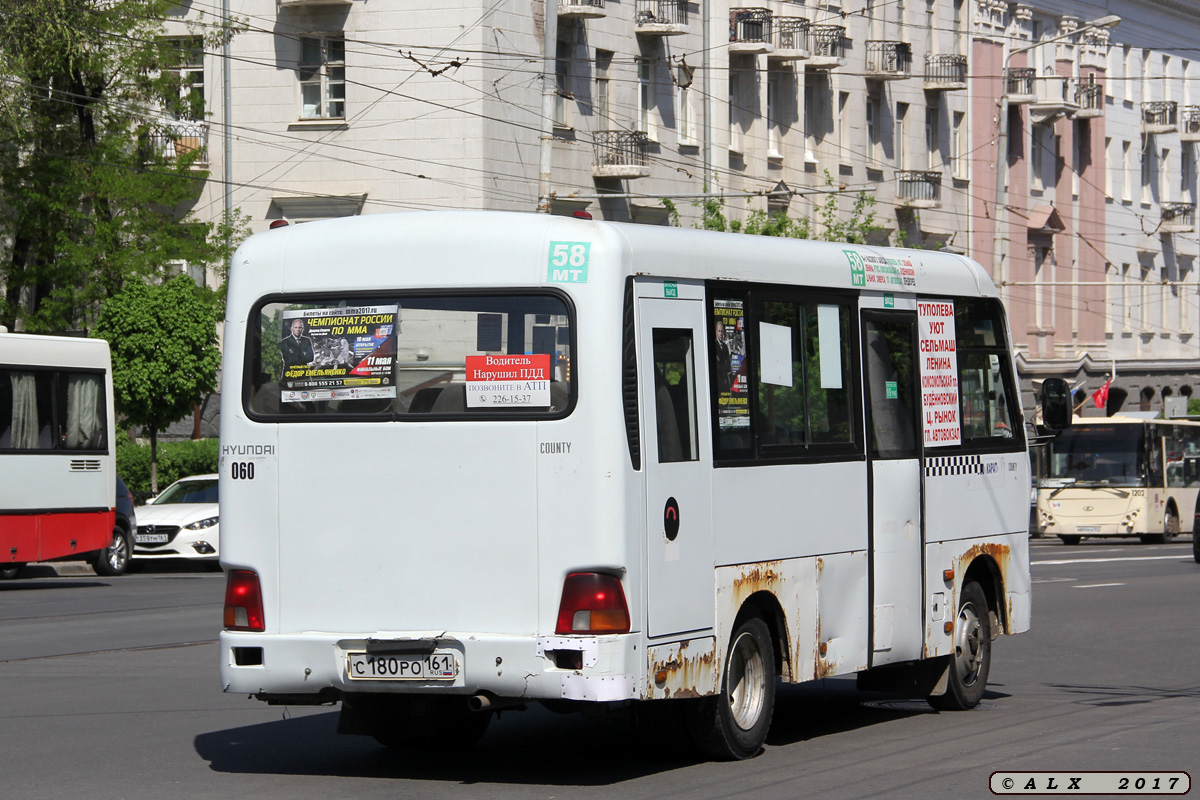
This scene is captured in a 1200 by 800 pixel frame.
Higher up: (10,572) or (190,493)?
(190,493)

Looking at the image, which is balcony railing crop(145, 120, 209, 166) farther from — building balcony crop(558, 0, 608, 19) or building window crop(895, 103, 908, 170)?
building window crop(895, 103, 908, 170)

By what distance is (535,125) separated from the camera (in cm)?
4169

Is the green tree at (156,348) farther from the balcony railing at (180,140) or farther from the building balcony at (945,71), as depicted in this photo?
the building balcony at (945,71)

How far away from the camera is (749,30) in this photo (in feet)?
155

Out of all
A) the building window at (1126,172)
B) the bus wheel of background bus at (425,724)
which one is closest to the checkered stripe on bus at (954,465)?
the bus wheel of background bus at (425,724)

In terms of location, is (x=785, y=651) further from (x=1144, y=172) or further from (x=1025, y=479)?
(x=1144, y=172)

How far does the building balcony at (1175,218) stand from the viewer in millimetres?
70562

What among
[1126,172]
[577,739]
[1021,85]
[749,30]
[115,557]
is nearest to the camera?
[577,739]

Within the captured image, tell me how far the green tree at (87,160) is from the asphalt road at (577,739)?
19706 millimetres

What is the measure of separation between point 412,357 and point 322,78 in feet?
109

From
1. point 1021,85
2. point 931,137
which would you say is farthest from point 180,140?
point 1021,85

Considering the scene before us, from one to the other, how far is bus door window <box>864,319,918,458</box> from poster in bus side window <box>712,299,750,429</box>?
141 cm

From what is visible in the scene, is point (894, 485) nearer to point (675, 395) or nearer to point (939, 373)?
point (939, 373)

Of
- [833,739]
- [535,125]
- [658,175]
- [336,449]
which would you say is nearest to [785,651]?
[833,739]
